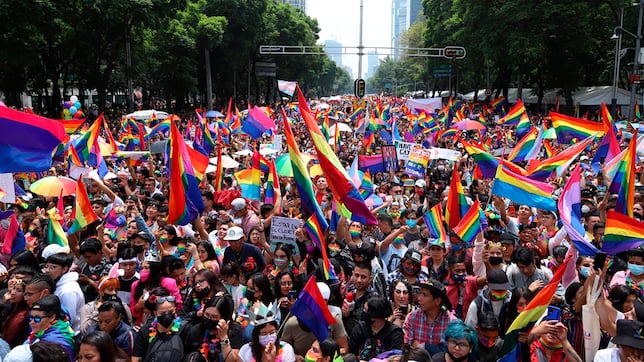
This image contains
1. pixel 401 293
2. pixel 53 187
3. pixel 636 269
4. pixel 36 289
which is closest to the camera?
pixel 36 289

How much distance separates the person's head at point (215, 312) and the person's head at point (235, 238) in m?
1.85

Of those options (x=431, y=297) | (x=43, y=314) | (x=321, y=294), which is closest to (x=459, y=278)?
(x=431, y=297)

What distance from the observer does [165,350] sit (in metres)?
4.11

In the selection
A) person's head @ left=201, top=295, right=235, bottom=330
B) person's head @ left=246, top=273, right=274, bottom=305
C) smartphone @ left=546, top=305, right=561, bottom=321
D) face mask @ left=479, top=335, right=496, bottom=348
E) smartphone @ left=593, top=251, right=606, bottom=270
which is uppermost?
smartphone @ left=593, top=251, right=606, bottom=270

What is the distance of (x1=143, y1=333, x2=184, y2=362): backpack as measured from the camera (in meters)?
4.07

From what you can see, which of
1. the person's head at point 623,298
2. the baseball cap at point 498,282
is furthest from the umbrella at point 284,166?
the person's head at point 623,298

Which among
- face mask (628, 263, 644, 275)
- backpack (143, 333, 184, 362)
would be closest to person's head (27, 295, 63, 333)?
backpack (143, 333, 184, 362)

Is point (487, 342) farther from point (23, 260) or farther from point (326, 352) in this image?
point (23, 260)

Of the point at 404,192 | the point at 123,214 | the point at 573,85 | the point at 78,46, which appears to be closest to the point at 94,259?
the point at 123,214

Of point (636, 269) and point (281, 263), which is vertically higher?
point (636, 269)

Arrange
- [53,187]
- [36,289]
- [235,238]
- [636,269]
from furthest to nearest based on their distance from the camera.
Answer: [53,187]
[235,238]
[636,269]
[36,289]

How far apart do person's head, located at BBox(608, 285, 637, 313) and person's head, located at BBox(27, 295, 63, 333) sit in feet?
13.4

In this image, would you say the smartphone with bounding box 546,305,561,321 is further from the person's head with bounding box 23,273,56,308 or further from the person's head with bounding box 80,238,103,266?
the person's head with bounding box 80,238,103,266

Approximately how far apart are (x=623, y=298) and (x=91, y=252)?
16.0 ft
